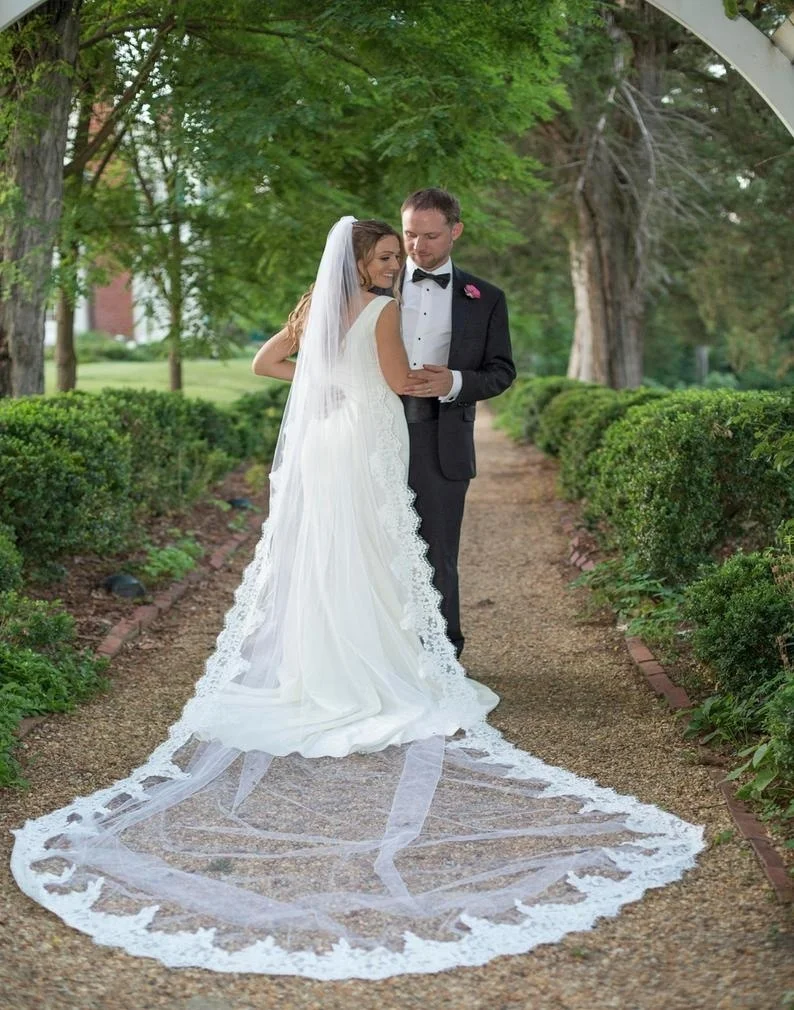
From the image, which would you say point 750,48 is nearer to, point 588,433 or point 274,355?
point 274,355

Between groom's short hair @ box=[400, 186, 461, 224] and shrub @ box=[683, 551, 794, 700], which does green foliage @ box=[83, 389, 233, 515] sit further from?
shrub @ box=[683, 551, 794, 700]

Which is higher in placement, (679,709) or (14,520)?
(14,520)

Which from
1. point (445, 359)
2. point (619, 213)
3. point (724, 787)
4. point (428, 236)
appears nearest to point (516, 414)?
point (619, 213)

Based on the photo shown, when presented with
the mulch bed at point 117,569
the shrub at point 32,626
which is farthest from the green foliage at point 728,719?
the mulch bed at point 117,569

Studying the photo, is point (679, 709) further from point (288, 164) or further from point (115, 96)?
point (115, 96)

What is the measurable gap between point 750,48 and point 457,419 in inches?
90.2

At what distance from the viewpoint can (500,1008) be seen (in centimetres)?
308

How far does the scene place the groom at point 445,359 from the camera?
593 cm

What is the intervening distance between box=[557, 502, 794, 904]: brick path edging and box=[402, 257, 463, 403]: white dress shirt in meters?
1.89

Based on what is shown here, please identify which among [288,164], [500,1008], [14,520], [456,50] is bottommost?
[500,1008]

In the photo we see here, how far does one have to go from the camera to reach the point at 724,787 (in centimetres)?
455

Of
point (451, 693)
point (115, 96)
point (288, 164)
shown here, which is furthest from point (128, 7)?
point (451, 693)

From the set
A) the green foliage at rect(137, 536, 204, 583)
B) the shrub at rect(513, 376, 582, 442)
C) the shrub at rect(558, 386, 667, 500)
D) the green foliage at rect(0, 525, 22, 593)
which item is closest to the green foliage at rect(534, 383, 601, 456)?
the shrub at rect(558, 386, 667, 500)

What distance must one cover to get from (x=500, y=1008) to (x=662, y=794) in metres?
1.68
